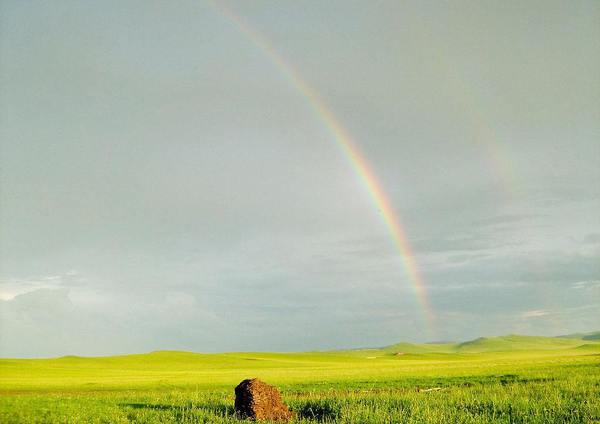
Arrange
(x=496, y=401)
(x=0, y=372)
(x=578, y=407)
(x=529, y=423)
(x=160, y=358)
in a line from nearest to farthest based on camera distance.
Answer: (x=529, y=423), (x=578, y=407), (x=496, y=401), (x=0, y=372), (x=160, y=358)

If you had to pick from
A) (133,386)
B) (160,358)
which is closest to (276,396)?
(133,386)

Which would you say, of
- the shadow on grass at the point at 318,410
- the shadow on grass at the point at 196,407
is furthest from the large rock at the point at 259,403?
the shadow on grass at the point at 318,410

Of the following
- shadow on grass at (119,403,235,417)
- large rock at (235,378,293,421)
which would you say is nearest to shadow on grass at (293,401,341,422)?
large rock at (235,378,293,421)

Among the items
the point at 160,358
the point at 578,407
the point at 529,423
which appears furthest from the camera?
the point at 160,358

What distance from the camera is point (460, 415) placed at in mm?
21141

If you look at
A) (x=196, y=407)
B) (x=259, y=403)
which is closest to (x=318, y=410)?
(x=259, y=403)

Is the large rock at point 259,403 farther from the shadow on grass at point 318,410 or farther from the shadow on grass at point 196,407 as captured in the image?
the shadow on grass at point 318,410

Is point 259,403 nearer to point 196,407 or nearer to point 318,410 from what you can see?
point 318,410

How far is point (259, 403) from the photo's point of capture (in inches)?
901

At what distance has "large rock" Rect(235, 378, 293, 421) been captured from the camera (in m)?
22.6

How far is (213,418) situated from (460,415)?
1078 centimetres

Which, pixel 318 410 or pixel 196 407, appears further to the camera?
pixel 196 407

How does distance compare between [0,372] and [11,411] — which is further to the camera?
[0,372]

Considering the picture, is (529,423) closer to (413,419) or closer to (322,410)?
(413,419)
